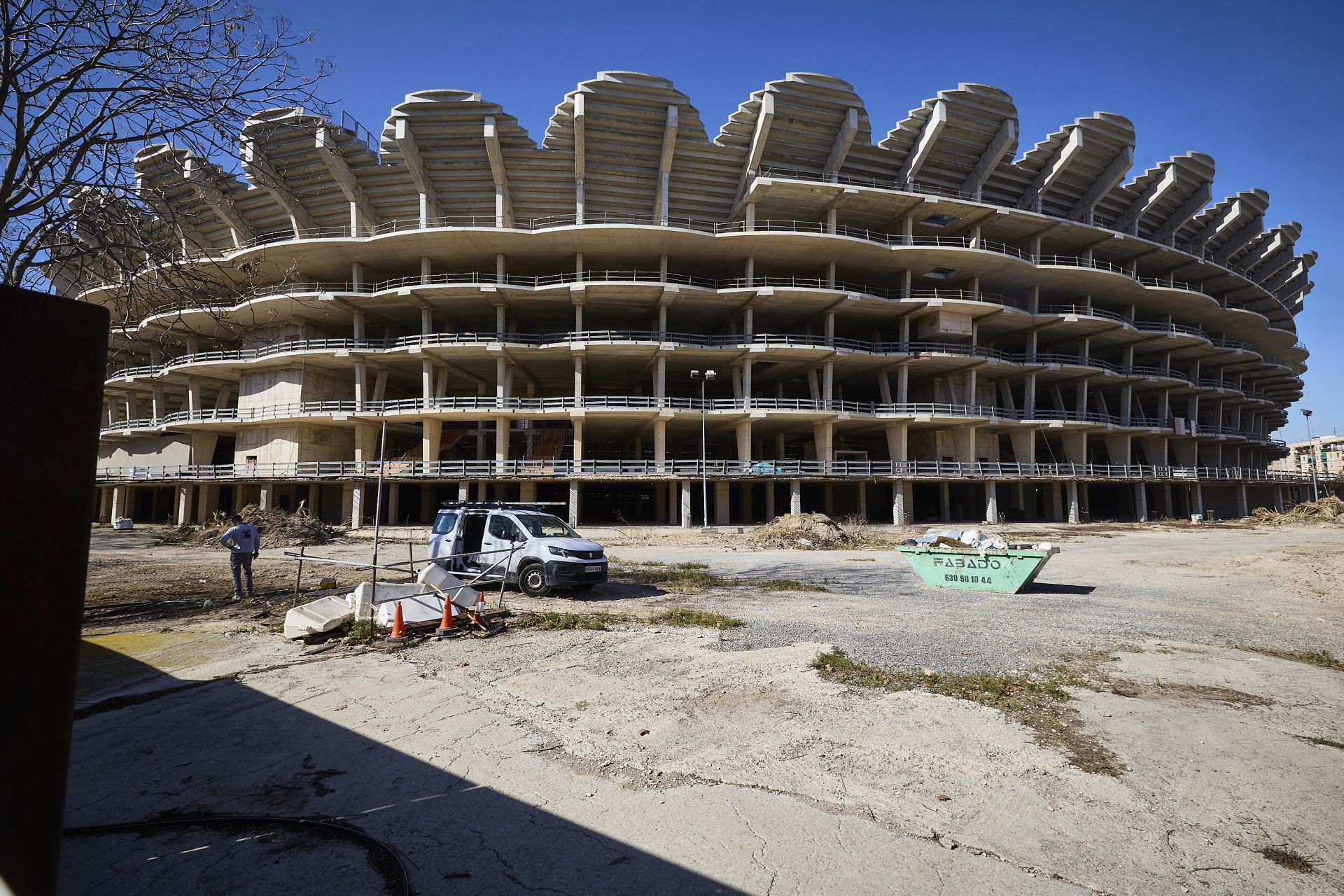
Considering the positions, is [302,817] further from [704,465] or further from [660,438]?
[660,438]

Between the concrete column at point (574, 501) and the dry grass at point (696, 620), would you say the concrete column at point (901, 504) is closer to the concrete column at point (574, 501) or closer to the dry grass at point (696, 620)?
the concrete column at point (574, 501)

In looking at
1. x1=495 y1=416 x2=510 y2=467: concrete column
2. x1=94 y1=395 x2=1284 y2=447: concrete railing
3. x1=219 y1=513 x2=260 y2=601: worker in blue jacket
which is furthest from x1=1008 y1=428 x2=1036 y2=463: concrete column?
x1=219 y1=513 x2=260 y2=601: worker in blue jacket

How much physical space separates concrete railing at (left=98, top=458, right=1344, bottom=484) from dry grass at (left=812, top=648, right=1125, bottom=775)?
2584cm

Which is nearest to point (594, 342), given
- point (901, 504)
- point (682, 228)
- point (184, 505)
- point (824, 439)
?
point (682, 228)

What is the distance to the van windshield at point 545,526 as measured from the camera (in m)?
11.9

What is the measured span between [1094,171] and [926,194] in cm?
1415

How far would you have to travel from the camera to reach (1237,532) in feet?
108

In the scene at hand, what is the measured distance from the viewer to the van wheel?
11.6 m

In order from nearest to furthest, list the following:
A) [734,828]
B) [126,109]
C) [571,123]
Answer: [734,828], [126,109], [571,123]

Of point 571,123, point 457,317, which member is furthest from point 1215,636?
point 457,317

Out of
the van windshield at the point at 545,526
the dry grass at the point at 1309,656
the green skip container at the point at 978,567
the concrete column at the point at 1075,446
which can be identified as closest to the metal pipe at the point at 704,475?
the green skip container at the point at 978,567

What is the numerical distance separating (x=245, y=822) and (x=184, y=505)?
44282mm

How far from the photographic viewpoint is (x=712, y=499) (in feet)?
122

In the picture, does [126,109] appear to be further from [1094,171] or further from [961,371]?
[1094,171]
